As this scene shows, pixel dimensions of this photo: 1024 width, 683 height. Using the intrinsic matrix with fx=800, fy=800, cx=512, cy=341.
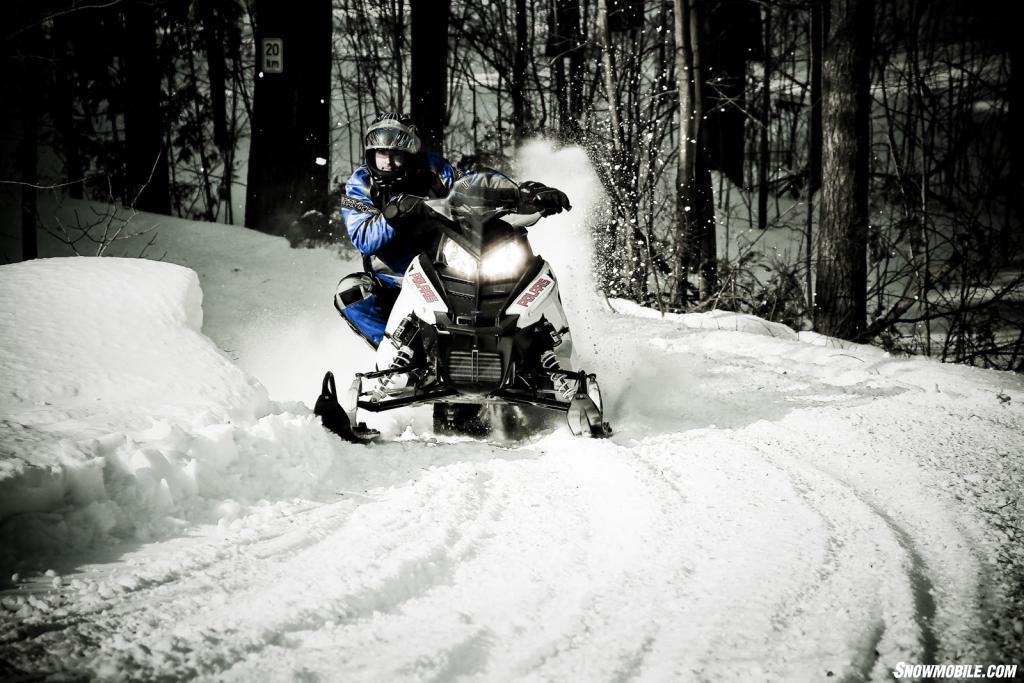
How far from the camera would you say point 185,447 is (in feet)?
11.2

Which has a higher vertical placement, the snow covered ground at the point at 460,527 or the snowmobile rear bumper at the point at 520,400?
the snowmobile rear bumper at the point at 520,400

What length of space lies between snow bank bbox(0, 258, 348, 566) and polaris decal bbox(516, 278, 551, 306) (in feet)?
4.64

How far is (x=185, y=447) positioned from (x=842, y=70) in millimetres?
7760

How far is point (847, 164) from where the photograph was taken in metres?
8.50

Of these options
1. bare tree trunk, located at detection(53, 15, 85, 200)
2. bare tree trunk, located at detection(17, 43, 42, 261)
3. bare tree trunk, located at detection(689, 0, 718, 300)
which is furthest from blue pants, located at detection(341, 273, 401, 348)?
bare tree trunk, located at detection(53, 15, 85, 200)

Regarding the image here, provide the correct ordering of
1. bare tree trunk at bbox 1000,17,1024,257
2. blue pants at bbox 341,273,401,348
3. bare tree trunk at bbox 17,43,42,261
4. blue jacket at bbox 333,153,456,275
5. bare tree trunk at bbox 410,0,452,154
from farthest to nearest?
bare tree trunk at bbox 410,0,452,154 → bare tree trunk at bbox 1000,17,1024,257 → bare tree trunk at bbox 17,43,42,261 → blue pants at bbox 341,273,401,348 → blue jacket at bbox 333,153,456,275

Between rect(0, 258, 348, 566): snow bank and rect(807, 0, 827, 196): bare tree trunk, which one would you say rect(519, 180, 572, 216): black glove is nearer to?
rect(0, 258, 348, 566): snow bank

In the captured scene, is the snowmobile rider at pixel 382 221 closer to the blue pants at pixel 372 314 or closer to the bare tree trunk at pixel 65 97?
the blue pants at pixel 372 314

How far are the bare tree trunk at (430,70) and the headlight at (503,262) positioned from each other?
7291 millimetres

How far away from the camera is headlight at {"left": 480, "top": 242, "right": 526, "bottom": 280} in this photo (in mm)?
4789

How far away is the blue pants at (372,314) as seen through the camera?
5.66 metres

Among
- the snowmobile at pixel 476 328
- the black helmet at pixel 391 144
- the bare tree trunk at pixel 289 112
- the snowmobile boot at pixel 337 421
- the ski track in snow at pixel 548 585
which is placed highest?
the bare tree trunk at pixel 289 112

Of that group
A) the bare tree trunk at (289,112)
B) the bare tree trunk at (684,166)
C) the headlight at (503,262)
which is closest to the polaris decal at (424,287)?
the headlight at (503,262)

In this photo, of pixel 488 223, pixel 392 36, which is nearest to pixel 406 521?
pixel 488 223
